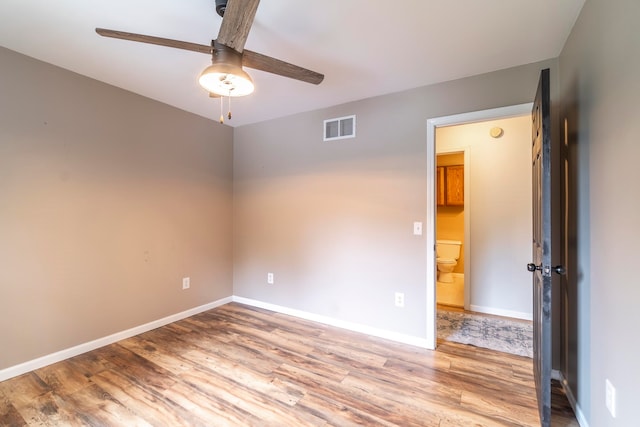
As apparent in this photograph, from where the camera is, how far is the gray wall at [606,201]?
44.9 inches

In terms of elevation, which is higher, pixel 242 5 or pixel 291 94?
pixel 291 94

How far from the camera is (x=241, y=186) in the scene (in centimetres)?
384

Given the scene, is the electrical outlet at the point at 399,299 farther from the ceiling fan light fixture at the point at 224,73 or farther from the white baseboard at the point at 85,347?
the white baseboard at the point at 85,347

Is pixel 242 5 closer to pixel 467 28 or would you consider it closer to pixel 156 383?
pixel 467 28

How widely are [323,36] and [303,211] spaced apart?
6.09 ft

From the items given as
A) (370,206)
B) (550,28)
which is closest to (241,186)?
(370,206)

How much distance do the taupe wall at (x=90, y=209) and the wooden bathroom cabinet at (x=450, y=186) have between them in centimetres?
391

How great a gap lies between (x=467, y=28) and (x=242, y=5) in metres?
1.42

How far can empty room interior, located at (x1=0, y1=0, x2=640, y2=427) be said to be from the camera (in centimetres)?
161

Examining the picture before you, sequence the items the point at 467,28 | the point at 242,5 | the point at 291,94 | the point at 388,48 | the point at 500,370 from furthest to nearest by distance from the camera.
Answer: the point at 291,94, the point at 500,370, the point at 388,48, the point at 467,28, the point at 242,5

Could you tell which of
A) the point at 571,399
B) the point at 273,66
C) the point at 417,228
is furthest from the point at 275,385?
the point at 273,66

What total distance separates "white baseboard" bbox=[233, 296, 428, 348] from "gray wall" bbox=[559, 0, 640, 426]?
Result: 1.17 meters

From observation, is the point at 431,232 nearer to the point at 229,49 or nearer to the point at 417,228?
the point at 417,228

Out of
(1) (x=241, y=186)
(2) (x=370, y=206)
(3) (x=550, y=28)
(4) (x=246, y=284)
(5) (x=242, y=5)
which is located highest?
(3) (x=550, y=28)
